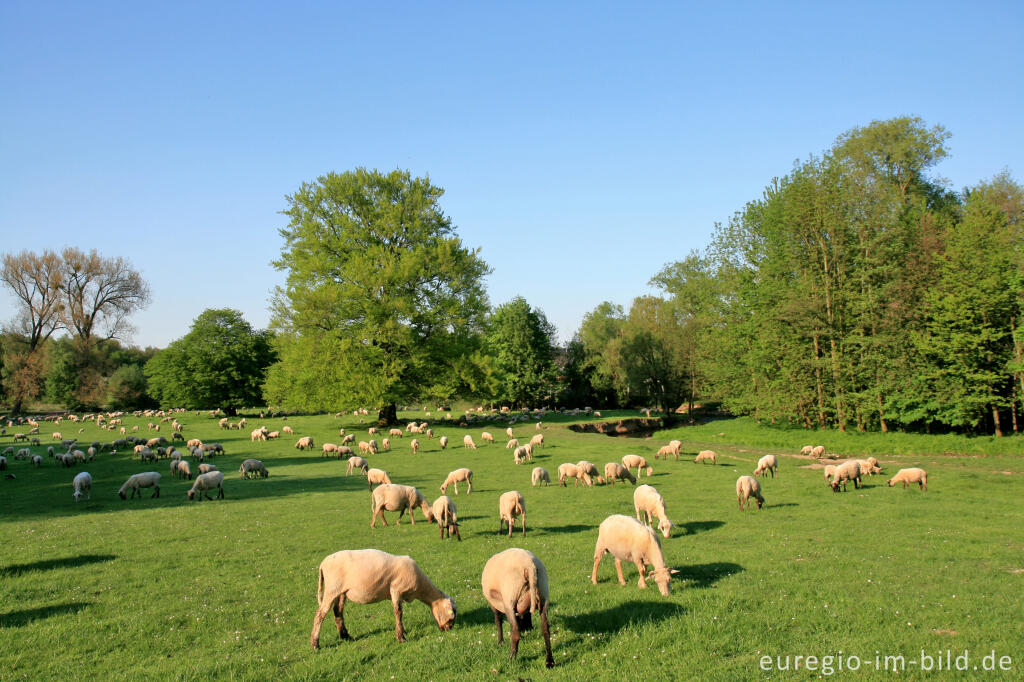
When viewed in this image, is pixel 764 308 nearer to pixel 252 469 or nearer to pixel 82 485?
pixel 252 469

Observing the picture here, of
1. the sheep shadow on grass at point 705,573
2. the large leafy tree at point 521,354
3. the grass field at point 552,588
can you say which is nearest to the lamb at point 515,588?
the grass field at point 552,588

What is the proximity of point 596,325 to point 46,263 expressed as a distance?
265 ft

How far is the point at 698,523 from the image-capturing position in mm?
16016

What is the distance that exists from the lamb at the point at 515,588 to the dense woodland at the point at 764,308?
3775cm

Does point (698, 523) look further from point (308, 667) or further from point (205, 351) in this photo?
point (205, 351)

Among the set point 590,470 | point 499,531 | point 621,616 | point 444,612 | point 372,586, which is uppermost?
point 372,586

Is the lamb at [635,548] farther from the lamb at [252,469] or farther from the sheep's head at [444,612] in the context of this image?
the lamb at [252,469]

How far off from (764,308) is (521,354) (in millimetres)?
36938

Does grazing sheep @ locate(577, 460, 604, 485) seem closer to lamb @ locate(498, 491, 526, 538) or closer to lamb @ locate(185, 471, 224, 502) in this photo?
lamb @ locate(498, 491, 526, 538)

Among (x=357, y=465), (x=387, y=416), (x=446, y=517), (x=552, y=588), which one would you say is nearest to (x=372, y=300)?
(x=387, y=416)

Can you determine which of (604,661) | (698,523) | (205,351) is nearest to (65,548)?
(604,661)

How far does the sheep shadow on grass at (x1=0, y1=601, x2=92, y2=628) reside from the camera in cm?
896

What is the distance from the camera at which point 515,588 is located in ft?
24.9

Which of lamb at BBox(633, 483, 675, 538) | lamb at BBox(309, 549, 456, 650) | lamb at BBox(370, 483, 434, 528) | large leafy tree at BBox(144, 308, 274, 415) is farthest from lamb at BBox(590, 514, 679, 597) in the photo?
large leafy tree at BBox(144, 308, 274, 415)
